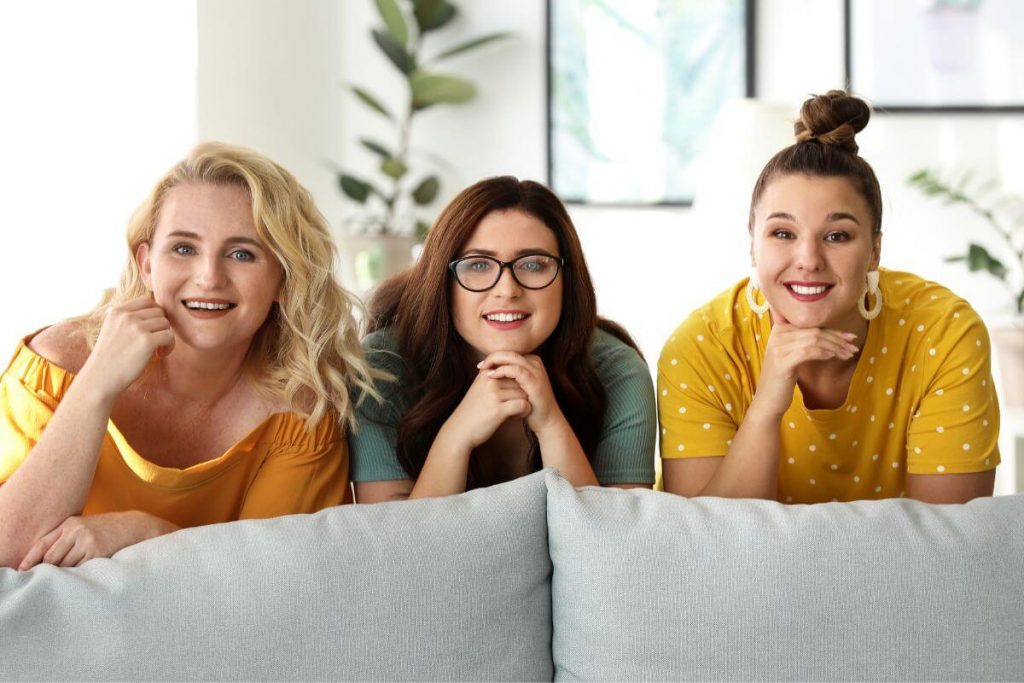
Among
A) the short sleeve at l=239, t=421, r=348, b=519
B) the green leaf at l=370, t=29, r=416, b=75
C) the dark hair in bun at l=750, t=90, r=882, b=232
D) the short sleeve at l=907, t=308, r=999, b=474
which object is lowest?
the short sleeve at l=239, t=421, r=348, b=519

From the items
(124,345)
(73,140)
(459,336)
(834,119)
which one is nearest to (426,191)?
(73,140)

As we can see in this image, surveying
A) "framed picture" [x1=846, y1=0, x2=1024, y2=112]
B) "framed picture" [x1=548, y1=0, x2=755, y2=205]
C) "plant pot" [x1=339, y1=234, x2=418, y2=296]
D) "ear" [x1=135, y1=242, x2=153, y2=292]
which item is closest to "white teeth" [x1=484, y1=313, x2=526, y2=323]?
"ear" [x1=135, y1=242, x2=153, y2=292]

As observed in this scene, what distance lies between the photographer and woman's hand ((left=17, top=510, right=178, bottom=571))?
123 cm

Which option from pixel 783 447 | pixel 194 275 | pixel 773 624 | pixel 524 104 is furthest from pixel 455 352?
pixel 524 104

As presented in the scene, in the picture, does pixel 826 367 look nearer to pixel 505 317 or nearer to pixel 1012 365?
pixel 505 317

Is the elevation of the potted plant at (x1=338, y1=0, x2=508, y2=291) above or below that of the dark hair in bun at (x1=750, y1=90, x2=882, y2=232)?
above

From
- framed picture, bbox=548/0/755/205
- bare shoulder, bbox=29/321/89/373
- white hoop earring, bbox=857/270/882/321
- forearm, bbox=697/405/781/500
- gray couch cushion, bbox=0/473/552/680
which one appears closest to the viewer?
gray couch cushion, bbox=0/473/552/680

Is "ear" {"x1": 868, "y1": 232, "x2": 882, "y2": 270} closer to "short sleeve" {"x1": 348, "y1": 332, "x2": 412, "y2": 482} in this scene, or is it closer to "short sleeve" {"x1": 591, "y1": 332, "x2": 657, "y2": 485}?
"short sleeve" {"x1": 591, "y1": 332, "x2": 657, "y2": 485}

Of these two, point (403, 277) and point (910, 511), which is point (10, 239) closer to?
point (403, 277)

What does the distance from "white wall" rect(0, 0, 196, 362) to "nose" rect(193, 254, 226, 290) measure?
1.16 meters

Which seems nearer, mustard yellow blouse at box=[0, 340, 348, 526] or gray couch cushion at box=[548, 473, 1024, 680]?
gray couch cushion at box=[548, 473, 1024, 680]

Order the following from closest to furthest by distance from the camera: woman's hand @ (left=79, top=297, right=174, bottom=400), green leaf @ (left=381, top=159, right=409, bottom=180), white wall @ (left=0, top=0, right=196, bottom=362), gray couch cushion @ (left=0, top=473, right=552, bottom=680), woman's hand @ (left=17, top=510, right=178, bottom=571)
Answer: gray couch cushion @ (left=0, top=473, right=552, bottom=680) → woman's hand @ (left=17, top=510, right=178, bottom=571) → woman's hand @ (left=79, top=297, right=174, bottom=400) → white wall @ (left=0, top=0, right=196, bottom=362) → green leaf @ (left=381, top=159, right=409, bottom=180)

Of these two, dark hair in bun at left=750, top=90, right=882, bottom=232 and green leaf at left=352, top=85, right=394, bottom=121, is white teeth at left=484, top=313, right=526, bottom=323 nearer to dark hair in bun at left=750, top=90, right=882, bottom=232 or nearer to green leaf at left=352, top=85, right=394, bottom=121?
dark hair in bun at left=750, top=90, right=882, bottom=232

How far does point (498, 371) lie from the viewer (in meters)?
1.58
